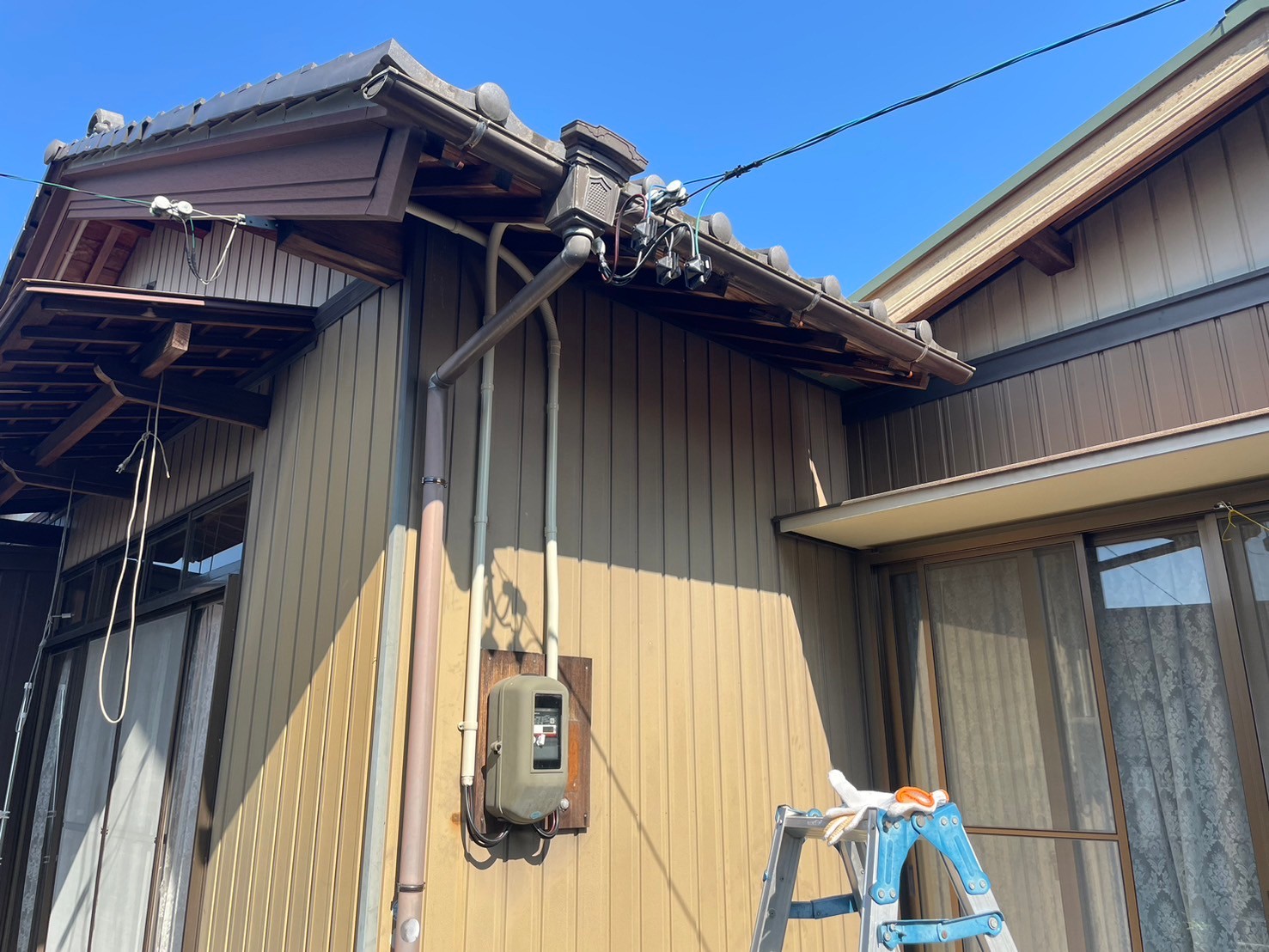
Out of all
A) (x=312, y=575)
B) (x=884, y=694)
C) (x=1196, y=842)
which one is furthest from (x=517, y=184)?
(x=1196, y=842)

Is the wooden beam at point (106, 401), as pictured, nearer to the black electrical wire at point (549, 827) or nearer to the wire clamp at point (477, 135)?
the wire clamp at point (477, 135)

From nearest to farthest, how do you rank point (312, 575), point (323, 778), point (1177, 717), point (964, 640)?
point (323, 778) < point (312, 575) < point (1177, 717) < point (964, 640)

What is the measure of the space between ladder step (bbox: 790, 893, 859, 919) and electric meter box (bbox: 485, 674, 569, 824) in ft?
2.46

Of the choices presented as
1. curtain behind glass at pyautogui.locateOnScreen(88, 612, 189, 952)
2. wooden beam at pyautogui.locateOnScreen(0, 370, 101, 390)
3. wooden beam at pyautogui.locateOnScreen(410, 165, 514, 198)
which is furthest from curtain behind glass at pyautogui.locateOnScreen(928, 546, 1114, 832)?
wooden beam at pyautogui.locateOnScreen(0, 370, 101, 390)

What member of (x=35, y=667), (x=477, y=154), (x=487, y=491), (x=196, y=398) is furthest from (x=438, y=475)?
(x=35, y=667)

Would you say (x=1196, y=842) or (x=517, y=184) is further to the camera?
(x=1196, y=842)

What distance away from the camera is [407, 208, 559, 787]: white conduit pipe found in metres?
2.48

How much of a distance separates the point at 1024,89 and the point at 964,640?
250 cm

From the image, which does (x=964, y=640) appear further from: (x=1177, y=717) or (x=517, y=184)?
(x=517, y=184)

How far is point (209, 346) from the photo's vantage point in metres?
3.22

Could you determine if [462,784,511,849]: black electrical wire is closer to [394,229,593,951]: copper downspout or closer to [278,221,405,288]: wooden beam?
[394,229,593,951]: copper downspout

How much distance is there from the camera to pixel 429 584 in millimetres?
2459

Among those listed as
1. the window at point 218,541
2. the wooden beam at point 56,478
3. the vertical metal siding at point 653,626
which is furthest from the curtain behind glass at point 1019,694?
the wooden beam at point 56,478

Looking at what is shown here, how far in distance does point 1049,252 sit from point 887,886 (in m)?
2.99
